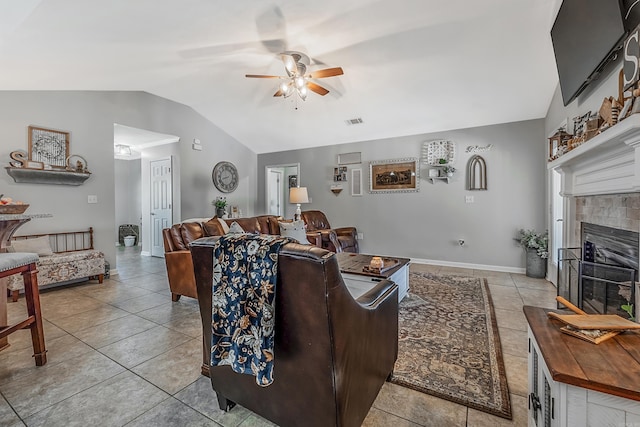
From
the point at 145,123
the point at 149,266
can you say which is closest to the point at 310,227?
the point at 149,266

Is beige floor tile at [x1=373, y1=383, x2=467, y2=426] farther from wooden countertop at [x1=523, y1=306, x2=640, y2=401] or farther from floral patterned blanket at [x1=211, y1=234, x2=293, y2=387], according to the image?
floral patterned blanket at [x1=211, y1=234, x2=293, y2=387]

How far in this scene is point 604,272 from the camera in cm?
192

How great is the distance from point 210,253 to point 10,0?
2.45 meters

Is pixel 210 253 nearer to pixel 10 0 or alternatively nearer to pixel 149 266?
pixel 10 0

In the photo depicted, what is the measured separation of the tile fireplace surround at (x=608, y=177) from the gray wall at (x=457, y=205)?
1775mm

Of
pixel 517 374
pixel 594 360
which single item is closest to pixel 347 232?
pixel 517 374

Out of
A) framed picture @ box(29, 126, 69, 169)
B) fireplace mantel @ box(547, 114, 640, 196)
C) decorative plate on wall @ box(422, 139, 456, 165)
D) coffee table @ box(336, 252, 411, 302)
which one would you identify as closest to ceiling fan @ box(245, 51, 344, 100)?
coffee table @ box(336, 252, 411, 302)

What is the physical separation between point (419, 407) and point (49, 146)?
5127mm

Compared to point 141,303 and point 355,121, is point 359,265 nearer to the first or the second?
point 141,303

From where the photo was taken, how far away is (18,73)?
3.14 metres

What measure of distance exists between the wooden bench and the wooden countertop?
15.5ft

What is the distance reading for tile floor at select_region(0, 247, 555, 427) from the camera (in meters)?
1.49

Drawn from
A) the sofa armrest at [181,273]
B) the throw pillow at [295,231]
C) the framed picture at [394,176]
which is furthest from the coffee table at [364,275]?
the framed picture at [394,176]

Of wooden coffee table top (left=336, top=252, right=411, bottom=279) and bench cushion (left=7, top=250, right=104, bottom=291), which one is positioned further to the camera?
bench cushion (left=7, top=250, right=104, bottom=291)
